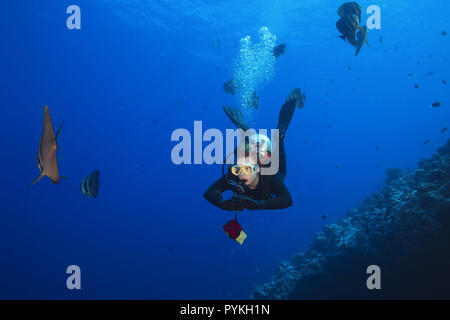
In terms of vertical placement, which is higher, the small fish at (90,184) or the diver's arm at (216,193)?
the small fish at (90,184)

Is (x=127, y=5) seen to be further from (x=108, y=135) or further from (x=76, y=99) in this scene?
(x=108, y=135)

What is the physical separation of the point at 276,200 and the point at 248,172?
469 mm

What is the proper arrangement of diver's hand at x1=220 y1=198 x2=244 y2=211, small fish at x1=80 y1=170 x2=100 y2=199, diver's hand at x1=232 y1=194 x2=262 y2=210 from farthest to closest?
small fish at x1=80 y1=170 x2=100 y2=199
diver's hand at x1=220 y1=198 x2=244 y2=211
diver's hand at x1=232 y1=194 x2=262 y2=210

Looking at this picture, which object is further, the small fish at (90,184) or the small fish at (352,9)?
the small fish at (90,184)

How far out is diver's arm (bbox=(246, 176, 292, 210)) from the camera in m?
2.85

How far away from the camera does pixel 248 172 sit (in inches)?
121

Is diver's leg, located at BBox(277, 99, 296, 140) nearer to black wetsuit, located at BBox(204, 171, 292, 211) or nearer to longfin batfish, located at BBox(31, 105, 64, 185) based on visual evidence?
black wetsuit, located at BBox(204, 171, 292, 211)

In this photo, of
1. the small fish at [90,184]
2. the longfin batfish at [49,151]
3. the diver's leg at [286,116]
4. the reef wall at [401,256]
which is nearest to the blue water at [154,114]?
the reef wall at [401,256]

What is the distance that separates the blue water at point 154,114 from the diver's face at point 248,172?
14228 millimetres

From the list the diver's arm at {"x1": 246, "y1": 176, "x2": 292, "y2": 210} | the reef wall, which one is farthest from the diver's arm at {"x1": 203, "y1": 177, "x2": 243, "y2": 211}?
the reef wall

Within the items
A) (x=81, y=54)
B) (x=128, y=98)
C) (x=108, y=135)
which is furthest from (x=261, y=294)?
(x=108, y=135)

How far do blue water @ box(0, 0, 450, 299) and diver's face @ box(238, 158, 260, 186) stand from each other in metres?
14.2

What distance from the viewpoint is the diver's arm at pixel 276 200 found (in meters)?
2.85

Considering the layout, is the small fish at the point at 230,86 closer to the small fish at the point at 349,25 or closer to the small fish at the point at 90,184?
the small fish at the point at 349,25
